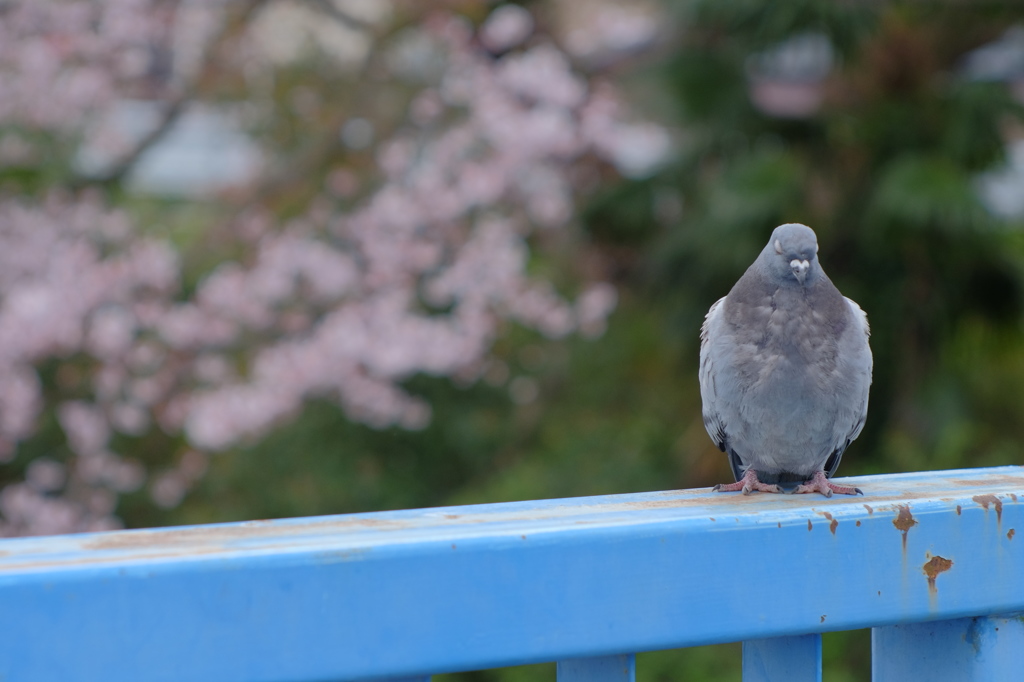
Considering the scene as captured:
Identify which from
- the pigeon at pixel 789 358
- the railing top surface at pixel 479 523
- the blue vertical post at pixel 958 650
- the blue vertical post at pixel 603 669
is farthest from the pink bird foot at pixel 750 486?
the blue vertical post at pixel 603 669

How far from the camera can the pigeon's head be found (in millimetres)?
1650

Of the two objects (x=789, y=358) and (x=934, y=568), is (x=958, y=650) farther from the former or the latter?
(x=789, y=358)

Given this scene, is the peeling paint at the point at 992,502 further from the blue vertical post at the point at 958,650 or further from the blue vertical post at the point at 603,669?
the blue vertical post at the point at 603,669

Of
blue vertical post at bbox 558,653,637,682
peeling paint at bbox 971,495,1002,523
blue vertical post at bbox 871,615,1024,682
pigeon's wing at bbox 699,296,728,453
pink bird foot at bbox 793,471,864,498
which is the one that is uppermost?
pigeon's wing at bbox 699,296,728,453

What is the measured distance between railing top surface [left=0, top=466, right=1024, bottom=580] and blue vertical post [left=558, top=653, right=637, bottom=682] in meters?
0.13

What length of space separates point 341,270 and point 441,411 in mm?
898

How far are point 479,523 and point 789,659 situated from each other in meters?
0.35

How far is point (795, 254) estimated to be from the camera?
65.2 inches

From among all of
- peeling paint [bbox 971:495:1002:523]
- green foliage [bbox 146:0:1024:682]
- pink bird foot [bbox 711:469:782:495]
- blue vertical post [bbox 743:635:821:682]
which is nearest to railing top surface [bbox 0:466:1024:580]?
peeling paint [bbox 971:495:1002:523]

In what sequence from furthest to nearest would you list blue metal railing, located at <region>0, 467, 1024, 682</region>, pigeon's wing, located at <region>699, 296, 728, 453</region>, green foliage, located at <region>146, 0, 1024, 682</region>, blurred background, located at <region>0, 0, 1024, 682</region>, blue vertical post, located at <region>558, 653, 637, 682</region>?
blurred background, located at <region>0, 0, 1024, 682</region>, green foliage, located at <region>146, 0, 1024, 682</region>, pigeon's wing, located at <region>699, 296, 728, 453</region>, blue vertical post, located at <region>558, 653, 637, 682</region>, blue metal railing, located at <region>0, 467, 1024, 682</region>

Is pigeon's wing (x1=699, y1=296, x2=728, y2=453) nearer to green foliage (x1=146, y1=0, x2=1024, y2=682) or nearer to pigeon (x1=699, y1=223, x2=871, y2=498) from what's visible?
pigeon (x1=699, y1=223, x2=871, y2=498)

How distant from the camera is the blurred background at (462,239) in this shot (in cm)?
391

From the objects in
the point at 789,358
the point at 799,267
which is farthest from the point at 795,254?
the point at 789,358

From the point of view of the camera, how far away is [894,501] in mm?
1078
